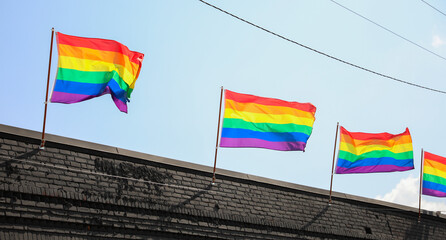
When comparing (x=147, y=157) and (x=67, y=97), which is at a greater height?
(x=67, y=97)

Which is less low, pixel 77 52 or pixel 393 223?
pixel 77 52

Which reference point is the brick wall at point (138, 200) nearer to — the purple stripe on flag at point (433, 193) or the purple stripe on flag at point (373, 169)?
the purple stripe on flag at point (373, 169)

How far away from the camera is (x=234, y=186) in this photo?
12.1 metres

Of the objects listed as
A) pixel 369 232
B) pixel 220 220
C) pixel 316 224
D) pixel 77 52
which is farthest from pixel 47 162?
pixel 369 232

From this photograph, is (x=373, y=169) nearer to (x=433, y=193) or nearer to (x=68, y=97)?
(x=433, y=193)

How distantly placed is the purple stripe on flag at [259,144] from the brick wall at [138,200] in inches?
25.0

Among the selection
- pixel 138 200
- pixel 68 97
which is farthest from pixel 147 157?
pixel 68 97

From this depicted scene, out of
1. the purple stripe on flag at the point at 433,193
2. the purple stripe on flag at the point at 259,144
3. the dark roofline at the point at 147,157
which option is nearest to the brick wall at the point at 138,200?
the dark roofline at the point at 147,157

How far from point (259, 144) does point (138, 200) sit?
326 cm

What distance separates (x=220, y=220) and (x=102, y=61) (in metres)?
3.88

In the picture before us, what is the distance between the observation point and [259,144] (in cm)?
1258

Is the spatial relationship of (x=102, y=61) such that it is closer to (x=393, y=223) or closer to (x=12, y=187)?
(x=12, y=187)

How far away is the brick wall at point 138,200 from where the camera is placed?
927 centimetres

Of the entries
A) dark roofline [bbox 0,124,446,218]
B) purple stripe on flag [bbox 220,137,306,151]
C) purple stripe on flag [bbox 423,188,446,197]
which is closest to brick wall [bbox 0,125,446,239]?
dark roofline [bbox 0,124,446,218]
